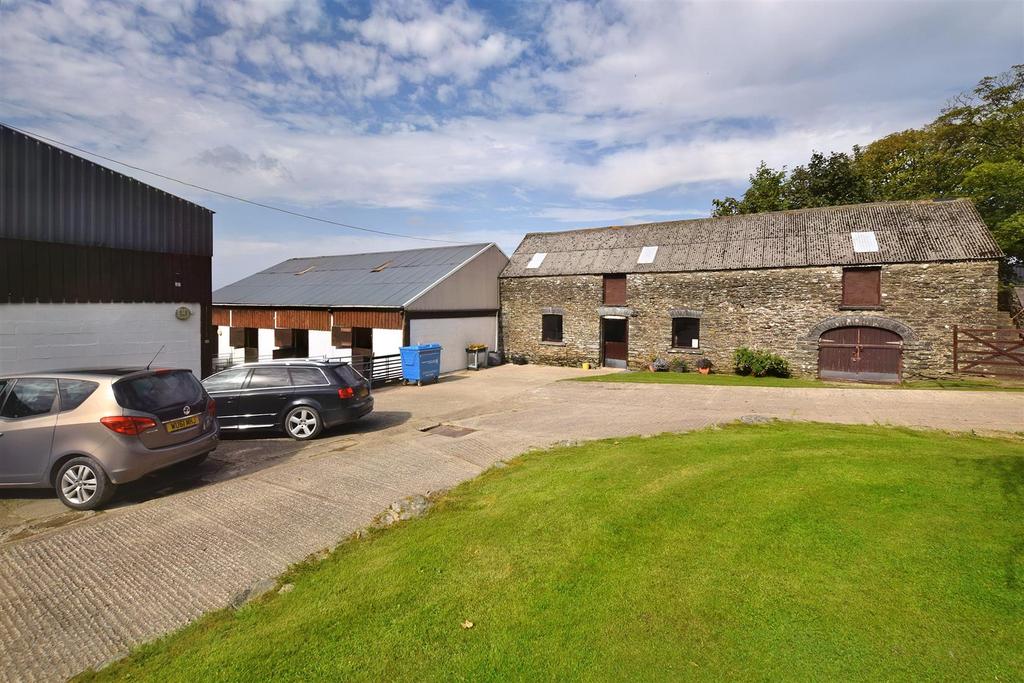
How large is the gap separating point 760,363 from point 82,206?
20.6 meters

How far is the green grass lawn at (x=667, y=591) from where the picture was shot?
3.14 metres

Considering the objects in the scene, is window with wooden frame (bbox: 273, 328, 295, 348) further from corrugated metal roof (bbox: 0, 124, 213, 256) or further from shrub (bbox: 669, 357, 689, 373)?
shrub (bbox: 669, 357, 689, 373)

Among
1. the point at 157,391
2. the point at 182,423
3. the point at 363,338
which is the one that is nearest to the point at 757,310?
the point at 363,338

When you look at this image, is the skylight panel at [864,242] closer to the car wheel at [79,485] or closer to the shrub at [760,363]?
the shrub at [760,363]

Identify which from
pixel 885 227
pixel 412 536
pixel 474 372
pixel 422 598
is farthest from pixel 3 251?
pixel 885 227

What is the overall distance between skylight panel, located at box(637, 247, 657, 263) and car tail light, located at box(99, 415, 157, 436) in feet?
65.3

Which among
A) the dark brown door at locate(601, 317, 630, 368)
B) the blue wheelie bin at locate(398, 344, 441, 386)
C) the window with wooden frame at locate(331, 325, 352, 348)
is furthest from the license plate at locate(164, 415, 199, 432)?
the dark brown door at locate(601, 317, 630, 368)

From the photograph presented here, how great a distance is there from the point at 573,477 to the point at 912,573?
353 cm

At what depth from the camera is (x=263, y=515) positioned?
5.97m

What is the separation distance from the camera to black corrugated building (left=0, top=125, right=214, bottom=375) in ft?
33.8

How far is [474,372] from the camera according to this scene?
21.5 meters

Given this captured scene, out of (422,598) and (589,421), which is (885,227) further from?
(422,598)

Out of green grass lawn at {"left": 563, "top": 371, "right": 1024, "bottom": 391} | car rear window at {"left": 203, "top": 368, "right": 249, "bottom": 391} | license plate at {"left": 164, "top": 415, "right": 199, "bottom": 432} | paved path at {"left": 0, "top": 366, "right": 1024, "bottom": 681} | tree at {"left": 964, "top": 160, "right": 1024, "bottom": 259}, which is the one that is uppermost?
tree at {"left": 964, "top": 160, "right": 1024, "bottom": 259}

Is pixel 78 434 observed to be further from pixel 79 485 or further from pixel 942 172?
pixel 942 172
